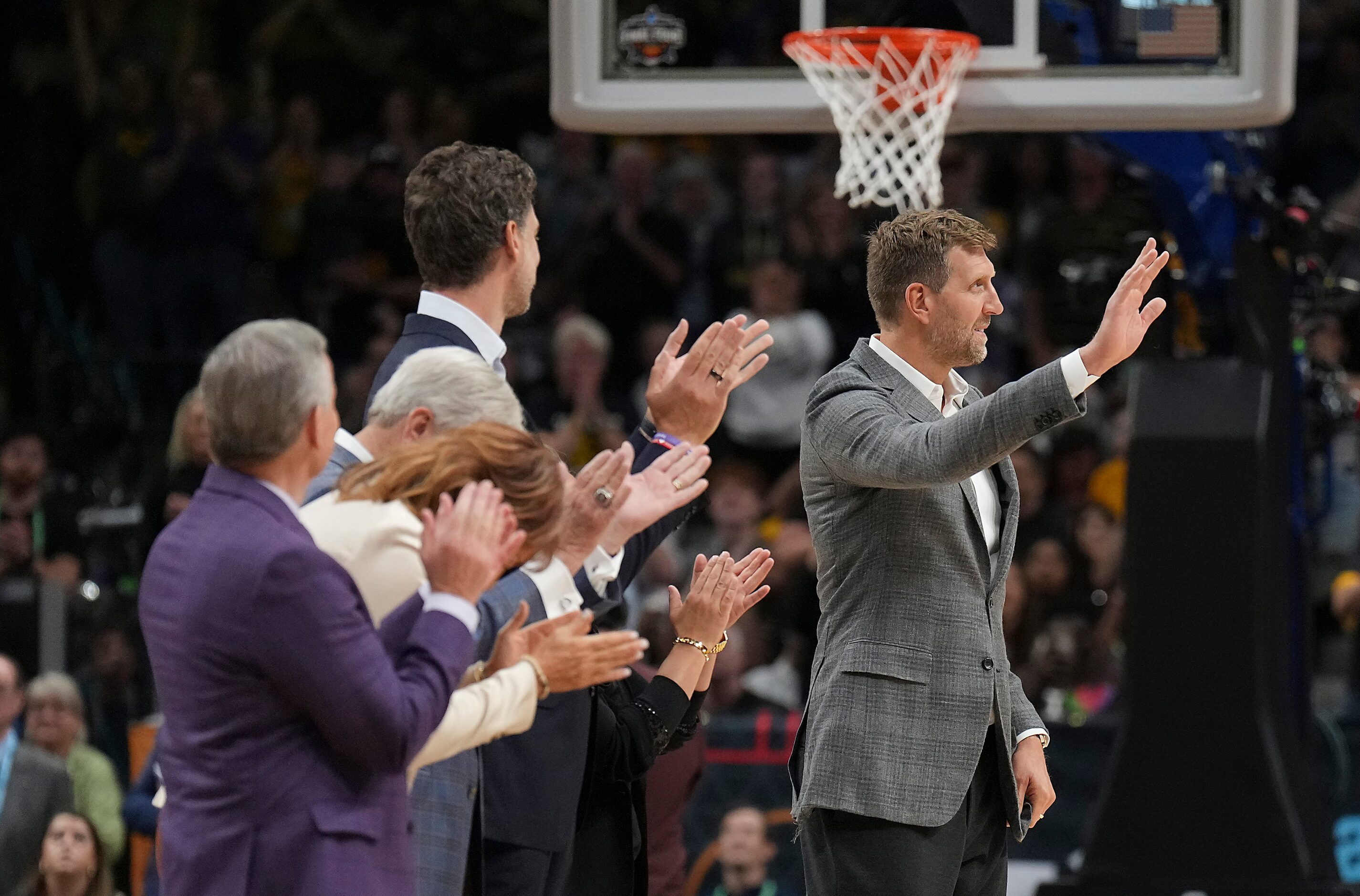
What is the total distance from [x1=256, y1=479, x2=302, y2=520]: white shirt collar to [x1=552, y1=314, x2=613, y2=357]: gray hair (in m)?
7.60

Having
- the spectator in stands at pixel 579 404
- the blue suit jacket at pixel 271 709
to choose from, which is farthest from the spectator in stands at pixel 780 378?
the blue suit jacket at pixel 271 709

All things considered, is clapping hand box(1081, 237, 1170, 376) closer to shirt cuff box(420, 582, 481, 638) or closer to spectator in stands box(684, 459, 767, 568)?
shirt cuff box(420, 582, 481, 638)

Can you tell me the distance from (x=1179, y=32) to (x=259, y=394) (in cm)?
387

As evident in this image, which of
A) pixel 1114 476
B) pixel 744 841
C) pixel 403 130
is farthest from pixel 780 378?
pixel 744 841

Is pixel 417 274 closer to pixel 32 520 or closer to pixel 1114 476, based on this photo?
pixel 32 520

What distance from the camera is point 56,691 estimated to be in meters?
8.30

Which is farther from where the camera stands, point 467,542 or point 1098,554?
point 1098,554

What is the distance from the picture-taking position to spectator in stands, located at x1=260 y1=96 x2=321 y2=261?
484 inches

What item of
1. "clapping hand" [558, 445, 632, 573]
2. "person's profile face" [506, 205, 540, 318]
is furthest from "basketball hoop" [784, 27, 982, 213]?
"clapping hand" [558, 445, 632, 573]

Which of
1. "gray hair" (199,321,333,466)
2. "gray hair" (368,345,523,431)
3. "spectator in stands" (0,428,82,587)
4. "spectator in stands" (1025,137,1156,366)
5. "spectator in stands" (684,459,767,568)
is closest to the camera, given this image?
"gray hair" (199,321,333,466)

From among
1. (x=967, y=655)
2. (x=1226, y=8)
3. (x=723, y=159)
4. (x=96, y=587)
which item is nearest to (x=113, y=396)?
(x=96, y=587)

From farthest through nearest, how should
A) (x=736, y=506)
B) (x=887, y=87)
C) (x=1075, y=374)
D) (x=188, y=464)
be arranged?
(x=736, y=506)
(x=188, y=464)
(x=887, y=87)
(x=1075, y=374)

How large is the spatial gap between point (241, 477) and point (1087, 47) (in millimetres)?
3871

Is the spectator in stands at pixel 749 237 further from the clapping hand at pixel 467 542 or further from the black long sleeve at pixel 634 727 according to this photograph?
the clapping hand at pixel 467 542
